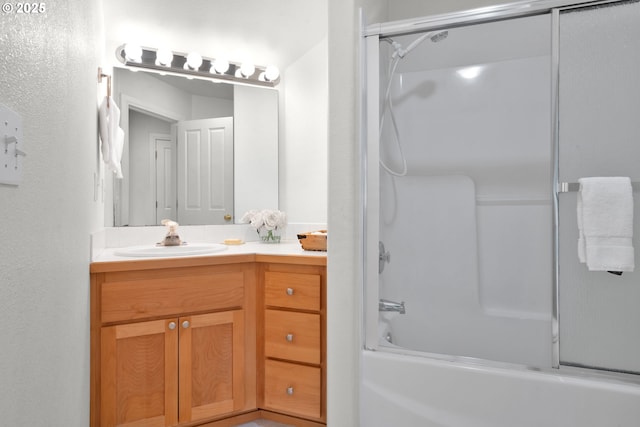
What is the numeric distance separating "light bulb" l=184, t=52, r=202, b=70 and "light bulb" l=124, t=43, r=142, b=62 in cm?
28

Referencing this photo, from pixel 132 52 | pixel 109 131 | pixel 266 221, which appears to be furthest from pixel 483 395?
pixel 132 52

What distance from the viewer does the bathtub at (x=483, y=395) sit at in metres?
1.24

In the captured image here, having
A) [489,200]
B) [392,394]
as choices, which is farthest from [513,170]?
[392,394]

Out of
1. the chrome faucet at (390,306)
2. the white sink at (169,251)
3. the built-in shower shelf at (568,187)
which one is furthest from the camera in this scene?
the white sink at (169,251)

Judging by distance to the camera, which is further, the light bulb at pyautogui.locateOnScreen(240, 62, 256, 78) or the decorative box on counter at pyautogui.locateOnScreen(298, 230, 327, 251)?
the light bulb at pyautogui.locateOnScreen(240, 62, 256, 78)

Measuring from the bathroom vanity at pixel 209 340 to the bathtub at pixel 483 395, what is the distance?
0.46 m

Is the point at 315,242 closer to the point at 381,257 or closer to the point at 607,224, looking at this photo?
the point at 381,257

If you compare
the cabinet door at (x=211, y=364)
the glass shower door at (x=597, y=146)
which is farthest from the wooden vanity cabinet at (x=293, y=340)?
the glass shower door at (x=597, y=146)

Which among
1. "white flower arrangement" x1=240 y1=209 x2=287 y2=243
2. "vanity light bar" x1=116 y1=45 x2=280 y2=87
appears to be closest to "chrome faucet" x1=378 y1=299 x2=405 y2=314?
"white flower arrangement" x1=240 y1=209 x2=287 y2=243

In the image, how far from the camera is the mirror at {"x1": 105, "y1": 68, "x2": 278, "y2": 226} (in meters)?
2.31

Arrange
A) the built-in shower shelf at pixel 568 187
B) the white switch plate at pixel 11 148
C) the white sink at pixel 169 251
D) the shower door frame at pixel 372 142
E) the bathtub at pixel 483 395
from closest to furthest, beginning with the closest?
the white switch plate at pixel 11 148
the bathtub at pixel 483 395
the built-in shower shelf at pixel 568 187
the shower door frame at pixel 372 142
the white sink at pixel 169 251

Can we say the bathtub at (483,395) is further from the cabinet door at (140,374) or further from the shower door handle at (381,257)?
the cabinet door at (140,374)

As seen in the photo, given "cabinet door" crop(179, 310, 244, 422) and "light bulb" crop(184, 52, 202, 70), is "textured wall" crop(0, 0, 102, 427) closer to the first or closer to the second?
"cabinet door" crop(179, 310, 244, 422)

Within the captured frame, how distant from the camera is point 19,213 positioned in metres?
0.74
